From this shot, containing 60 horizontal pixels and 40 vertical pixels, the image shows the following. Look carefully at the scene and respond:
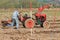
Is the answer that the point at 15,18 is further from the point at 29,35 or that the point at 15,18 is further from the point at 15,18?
the point at 29,35

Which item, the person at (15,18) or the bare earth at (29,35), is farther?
the person at (15,18)

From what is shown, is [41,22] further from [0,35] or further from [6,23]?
[0,35]

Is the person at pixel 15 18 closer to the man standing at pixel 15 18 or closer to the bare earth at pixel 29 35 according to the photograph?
the man standing at pixel 15 18

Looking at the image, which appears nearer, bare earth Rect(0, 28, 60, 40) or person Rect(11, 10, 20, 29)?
bare earth Rect(0, 28, 60, 40)

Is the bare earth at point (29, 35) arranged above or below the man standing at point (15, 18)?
below

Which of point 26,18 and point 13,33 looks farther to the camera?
point 26,18

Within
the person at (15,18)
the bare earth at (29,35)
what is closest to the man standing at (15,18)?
the person at (15,18)

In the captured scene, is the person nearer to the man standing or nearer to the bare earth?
the man standing

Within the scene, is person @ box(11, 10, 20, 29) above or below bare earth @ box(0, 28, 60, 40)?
above

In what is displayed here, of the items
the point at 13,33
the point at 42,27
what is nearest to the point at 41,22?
the point at 42,27

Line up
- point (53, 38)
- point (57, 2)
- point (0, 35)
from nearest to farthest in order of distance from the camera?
point (53, 38) → point (0, 35) → point (57, 2)

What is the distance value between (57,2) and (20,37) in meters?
17.2

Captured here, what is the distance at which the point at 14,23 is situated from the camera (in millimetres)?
14148

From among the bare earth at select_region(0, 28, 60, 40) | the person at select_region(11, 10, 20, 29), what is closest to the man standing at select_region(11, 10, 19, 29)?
the person at select_region(11, 10, 20, 29)
